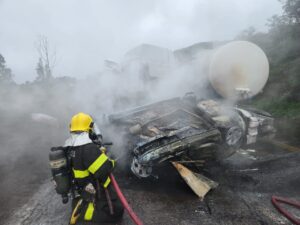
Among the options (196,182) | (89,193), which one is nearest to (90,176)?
(89,193)

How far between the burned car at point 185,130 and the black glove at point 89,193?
0.95 metres

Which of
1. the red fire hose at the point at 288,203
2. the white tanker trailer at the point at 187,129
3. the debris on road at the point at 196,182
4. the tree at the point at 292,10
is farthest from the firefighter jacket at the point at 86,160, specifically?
the tree at the point at 292,10

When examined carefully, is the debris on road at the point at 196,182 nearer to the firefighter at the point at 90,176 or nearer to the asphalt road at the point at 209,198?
the asphalt road at the point at 209,198

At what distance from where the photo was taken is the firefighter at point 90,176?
292 cm

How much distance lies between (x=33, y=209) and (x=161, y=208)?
1958 millimetres

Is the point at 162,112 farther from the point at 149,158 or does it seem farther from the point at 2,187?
the point at 2,187

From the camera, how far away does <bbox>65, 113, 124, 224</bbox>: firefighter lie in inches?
115

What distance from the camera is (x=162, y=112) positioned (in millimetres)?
5180

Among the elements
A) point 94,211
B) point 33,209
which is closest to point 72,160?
point 94,211

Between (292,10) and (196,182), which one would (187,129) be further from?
(292,10)

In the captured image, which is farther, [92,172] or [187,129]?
[187,129]

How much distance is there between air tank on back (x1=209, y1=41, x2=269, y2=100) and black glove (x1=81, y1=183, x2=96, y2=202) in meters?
5.03

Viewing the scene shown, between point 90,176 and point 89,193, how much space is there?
9.3 inches

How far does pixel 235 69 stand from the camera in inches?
271
